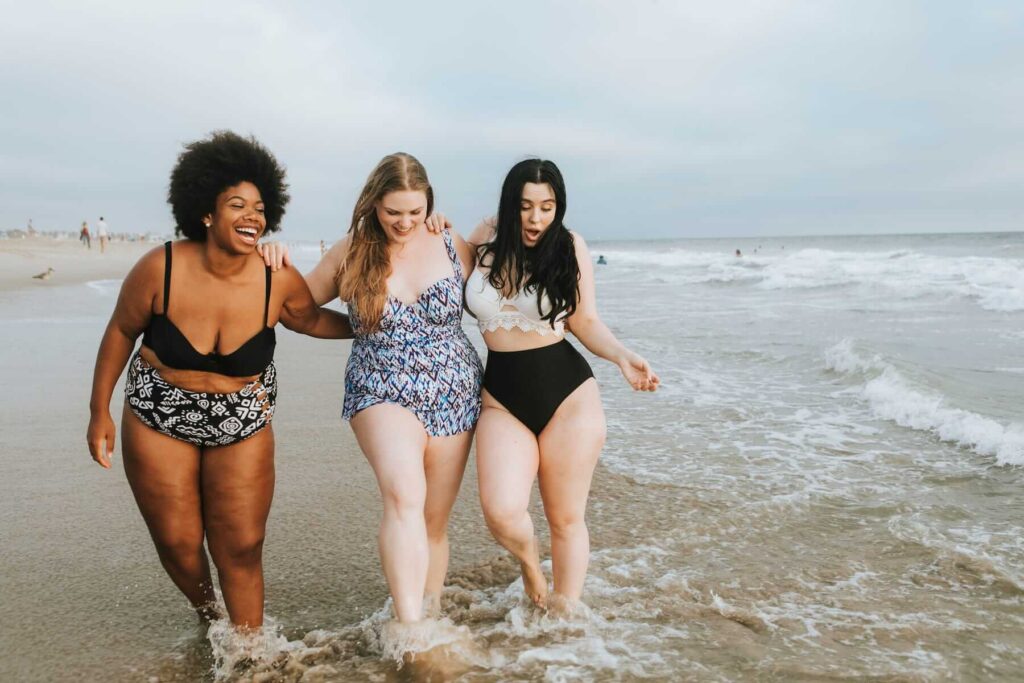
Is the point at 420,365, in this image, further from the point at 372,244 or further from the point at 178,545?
the point at 178,545

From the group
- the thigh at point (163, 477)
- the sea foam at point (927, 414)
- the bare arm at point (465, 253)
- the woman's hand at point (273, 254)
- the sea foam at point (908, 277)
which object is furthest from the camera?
the sea foam at point (908, 277)

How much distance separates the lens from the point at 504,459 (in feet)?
11.7

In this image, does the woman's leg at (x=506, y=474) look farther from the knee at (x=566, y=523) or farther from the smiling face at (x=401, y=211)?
the smiling face at (x=401, y=211)

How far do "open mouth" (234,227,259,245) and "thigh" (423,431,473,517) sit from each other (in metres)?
1.14

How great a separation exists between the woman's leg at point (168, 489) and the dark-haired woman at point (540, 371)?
123 cm

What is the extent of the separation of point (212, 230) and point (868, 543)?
4.18 m

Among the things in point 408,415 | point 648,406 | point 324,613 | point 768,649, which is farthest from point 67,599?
point 648,406

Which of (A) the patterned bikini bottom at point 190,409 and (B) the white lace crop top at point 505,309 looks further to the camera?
(B) the white lace crop top at point 505,309

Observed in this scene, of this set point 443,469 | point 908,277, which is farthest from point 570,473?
point 908,277

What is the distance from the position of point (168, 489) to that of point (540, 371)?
1.68 metres

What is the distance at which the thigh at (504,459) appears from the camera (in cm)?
354

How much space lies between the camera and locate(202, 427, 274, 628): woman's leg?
10.6 feet

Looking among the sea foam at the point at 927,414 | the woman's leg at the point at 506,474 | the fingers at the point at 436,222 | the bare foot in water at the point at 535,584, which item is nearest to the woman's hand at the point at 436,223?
the fingers at the point at 436,222

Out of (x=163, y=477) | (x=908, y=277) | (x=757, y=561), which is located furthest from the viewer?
(x=908, y=277)
